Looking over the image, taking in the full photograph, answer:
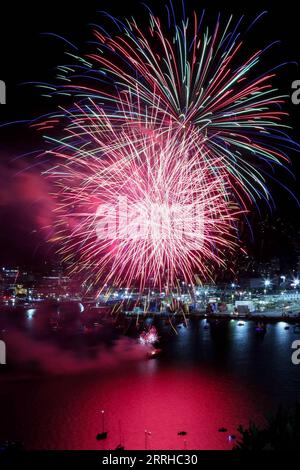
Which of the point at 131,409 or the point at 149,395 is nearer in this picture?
the point at 131,409

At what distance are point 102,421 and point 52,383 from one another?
4.03 m

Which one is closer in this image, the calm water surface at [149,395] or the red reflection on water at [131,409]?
the red reflection on water at [131,409]

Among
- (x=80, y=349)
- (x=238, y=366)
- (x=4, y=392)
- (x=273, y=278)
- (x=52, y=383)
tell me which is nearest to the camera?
(x=4, y=392)

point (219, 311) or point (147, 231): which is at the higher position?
point (147, 231)

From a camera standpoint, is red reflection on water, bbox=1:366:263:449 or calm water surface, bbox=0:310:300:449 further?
calm water surface, bbox=0:310:300:449

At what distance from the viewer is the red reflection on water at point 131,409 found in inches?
354

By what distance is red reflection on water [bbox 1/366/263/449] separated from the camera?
8984 mm

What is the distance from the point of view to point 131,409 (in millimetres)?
10609

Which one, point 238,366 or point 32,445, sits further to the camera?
point 238,366

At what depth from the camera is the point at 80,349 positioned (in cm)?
1936
